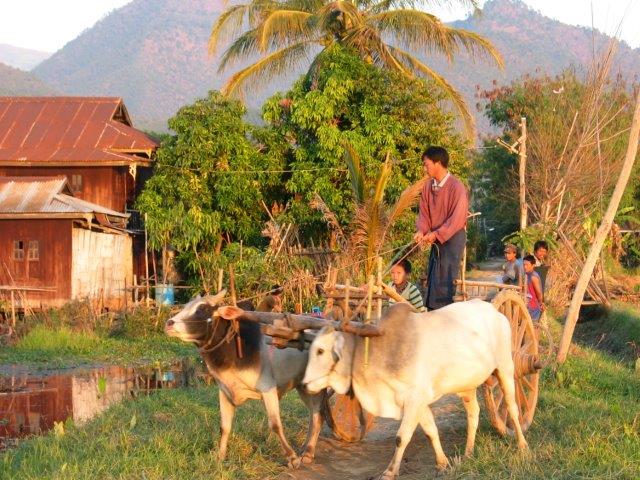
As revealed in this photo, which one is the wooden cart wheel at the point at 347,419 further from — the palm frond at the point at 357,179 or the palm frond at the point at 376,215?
the palm frond at the point at 357,179

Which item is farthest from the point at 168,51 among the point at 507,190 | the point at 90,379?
the point at 90,379

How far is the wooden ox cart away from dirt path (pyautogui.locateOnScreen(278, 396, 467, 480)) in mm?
186

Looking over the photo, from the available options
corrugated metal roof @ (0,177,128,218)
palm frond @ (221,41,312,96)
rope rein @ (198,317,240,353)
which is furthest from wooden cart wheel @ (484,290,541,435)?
palm frond @ (221,41,312,96)

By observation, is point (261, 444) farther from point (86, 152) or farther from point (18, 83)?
point (18, 83)

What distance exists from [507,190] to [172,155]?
46.9 ft

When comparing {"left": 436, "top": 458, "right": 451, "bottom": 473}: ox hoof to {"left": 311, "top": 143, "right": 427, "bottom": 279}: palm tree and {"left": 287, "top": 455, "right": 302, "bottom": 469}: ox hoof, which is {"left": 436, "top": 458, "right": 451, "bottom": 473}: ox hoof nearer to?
{"left": 287, "top": 455, "right": 302, "bottom": 469}: ox hoof

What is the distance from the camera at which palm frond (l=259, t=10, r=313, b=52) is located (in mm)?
23144

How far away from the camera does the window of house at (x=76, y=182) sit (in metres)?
26.1

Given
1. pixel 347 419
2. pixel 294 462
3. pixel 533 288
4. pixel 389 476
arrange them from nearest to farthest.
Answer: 1. pixel 389 476
2. pixel 294 462
3. pixel 347 419
4. pixel 533 288

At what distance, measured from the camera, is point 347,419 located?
8.18 metres

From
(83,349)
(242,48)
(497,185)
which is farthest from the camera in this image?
(497,185)

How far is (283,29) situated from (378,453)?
17.6 metres

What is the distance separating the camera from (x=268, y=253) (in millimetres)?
20859

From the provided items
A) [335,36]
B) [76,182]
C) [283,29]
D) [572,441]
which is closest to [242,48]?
[283,29]
